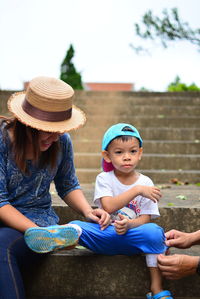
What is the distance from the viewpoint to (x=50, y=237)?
6.57ft

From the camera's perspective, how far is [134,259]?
7.89 feet

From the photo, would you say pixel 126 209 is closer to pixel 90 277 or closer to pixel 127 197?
pixel 127 197

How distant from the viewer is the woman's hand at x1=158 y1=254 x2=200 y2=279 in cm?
218

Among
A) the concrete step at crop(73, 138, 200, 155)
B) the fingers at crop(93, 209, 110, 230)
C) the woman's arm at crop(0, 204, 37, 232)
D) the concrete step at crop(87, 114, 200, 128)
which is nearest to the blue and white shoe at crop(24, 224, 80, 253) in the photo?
the woman's arm at crop(0, 204, 37, 232)

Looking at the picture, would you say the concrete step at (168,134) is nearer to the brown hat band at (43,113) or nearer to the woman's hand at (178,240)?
the woman's hand at (178,240)

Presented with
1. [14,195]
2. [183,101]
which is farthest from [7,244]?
[183,101]

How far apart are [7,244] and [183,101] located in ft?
20.5

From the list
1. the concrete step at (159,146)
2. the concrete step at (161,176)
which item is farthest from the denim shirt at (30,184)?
the concrete step at (159,146)

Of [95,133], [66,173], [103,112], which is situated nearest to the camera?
[66,173]

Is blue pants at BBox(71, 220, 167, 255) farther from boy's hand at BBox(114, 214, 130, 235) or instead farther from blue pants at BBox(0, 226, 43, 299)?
blue pants at BBox(0, 226, 43, 299)

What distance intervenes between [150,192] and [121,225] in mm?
237

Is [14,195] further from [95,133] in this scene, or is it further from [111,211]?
[95,133]

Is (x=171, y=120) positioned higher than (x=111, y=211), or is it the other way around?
(x=111, y=211)

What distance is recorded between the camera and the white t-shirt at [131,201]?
2410mm
